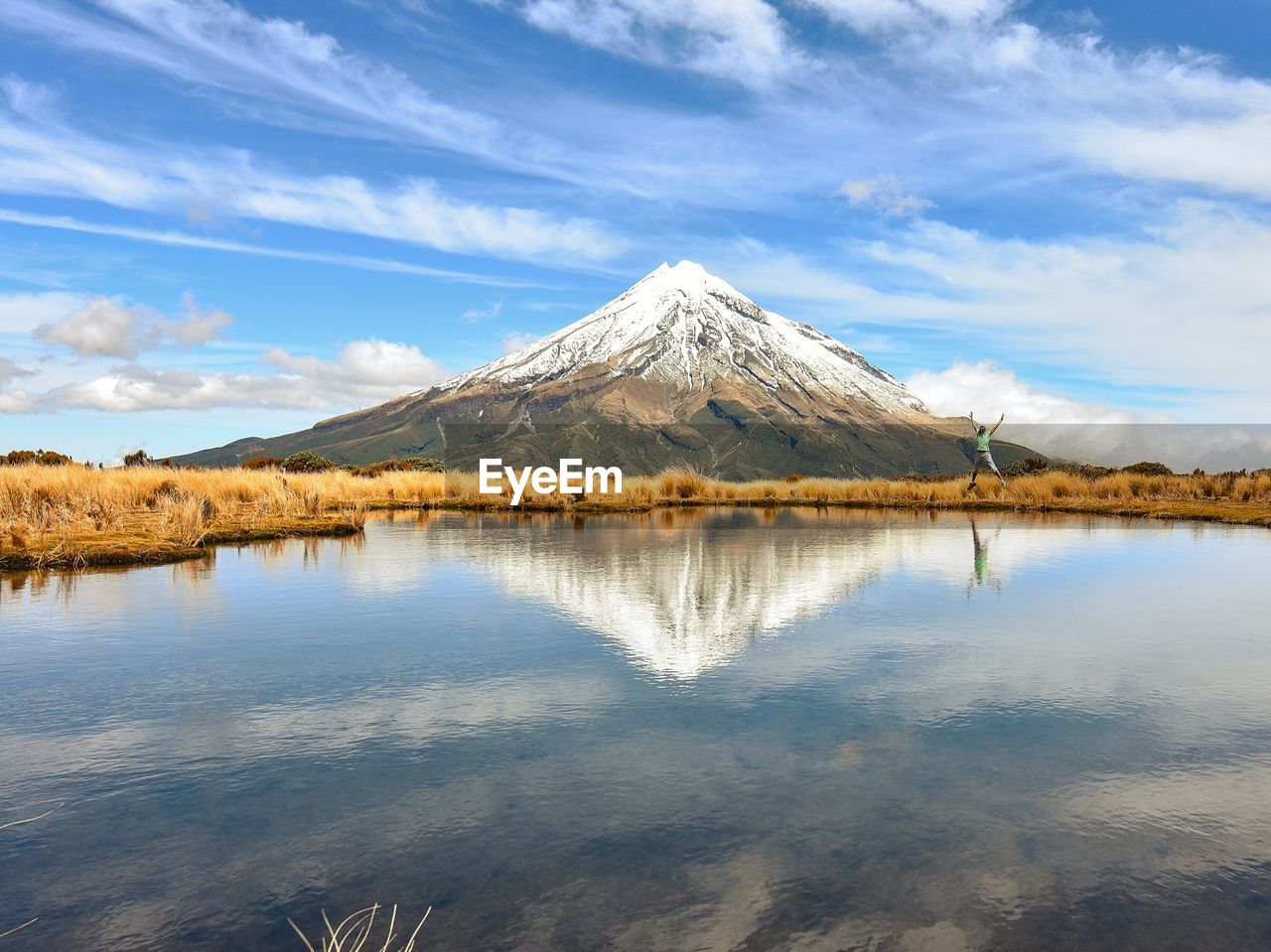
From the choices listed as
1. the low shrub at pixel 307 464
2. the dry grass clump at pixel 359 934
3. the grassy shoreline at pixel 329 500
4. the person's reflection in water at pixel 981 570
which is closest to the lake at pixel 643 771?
the dry grass clump at pixel 359 934

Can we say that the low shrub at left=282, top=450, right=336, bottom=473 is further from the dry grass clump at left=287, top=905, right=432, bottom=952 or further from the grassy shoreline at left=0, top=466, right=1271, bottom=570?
the dry grass clump at left=287, top=905, right=432, bottom=952

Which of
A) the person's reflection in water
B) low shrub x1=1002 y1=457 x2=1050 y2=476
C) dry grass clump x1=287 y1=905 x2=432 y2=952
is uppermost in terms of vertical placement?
low shrub x1=1002 y1=457 x2=1050 y2=476

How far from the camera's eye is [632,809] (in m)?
5.58

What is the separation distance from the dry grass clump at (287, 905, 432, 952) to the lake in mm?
120

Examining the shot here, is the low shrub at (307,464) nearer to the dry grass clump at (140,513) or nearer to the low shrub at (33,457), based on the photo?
the low shrub at (33,457)

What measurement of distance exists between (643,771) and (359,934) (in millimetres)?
2374

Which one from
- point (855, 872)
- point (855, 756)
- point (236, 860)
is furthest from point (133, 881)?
point (855, 756)

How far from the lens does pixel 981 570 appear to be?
55.4 feet

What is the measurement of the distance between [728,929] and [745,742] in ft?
8.05

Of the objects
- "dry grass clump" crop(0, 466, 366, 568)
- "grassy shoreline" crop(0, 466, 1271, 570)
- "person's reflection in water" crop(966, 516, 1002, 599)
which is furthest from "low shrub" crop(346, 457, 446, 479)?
"person's reflection in water" crop(966, 516, 1002, 599)

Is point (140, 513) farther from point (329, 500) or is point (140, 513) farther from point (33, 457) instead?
point (33, 457)

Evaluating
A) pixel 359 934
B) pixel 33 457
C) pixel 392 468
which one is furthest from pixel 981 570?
pixel 392 468

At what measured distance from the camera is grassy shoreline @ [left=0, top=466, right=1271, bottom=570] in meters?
19.2

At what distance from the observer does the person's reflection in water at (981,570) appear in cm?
1490
